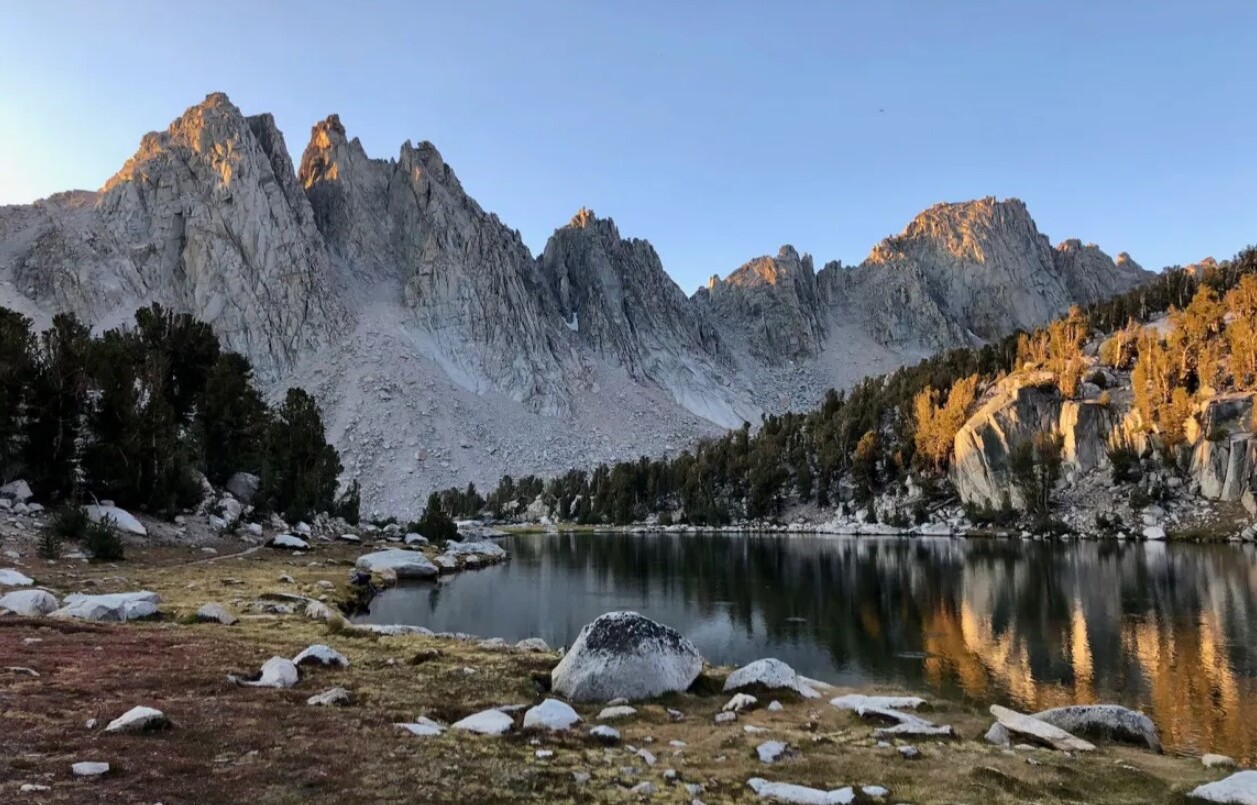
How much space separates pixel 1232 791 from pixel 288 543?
58092 mm

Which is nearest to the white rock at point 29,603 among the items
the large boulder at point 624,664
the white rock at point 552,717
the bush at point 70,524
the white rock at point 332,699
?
the white rock at point 332,699

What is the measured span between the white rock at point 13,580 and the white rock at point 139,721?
63.4 ft

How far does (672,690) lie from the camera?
1894cm

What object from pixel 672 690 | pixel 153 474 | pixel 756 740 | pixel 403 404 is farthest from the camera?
pixel 403 404

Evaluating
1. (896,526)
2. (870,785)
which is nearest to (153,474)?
(870,785)

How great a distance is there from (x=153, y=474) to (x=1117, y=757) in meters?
53.8

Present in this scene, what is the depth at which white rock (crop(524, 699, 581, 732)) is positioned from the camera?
48.5 ft

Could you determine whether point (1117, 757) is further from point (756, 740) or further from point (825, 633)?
point (825, 633)

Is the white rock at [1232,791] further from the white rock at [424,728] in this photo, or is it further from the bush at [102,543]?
the bush at [102,543]

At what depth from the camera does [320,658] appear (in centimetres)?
1916

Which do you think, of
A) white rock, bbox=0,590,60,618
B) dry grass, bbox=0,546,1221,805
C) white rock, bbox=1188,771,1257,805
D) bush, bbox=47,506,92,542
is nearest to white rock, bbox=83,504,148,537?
bush, bbox=47,506,92,542

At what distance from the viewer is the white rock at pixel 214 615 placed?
82.2 feet

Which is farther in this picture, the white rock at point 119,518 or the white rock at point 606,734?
the white rock at point 119,518

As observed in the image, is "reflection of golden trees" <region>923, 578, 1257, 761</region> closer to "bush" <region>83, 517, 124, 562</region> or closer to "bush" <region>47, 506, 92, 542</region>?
"bush" <region>83, 517, 124, 562</region>
